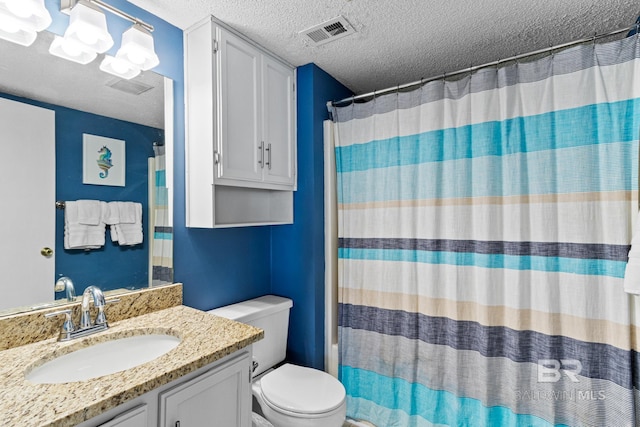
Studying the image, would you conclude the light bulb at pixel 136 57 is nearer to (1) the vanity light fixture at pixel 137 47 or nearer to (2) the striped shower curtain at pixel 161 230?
(1) the vanity light fixture at pixel 137 47

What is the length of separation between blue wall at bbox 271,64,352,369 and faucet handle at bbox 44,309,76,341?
120 cm

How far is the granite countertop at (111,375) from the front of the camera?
773 millimetres

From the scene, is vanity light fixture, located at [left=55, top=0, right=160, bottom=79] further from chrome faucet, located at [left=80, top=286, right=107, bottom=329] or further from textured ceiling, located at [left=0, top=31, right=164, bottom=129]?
chrome faucet, located at [left=80, top=286, right=107, bottom=329]

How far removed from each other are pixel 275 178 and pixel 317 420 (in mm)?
1269

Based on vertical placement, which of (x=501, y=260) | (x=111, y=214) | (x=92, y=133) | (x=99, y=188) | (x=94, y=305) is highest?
(x=92, y=133)

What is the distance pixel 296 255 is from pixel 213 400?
1116mm

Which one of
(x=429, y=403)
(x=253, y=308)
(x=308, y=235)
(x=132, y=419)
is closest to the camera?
(x=132, y=419)

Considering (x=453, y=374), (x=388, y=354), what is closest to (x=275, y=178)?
(x=388, y=354)

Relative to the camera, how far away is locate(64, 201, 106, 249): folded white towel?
1.28m

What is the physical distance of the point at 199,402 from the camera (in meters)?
1.05

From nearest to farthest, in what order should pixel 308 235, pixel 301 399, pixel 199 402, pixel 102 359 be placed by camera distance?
pixel 199 402 < pixel 102 359 < pixel 301 399 < pixel 308 235

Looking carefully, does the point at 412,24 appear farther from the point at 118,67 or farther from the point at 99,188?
the point at 99,188

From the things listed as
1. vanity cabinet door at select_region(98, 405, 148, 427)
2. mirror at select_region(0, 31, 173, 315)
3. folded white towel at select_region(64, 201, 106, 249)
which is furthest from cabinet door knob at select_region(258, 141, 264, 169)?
vanity cabinet door at select_region(98, 405, 148, 427)

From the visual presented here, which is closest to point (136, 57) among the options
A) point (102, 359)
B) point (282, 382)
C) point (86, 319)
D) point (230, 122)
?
point (230, 122)
